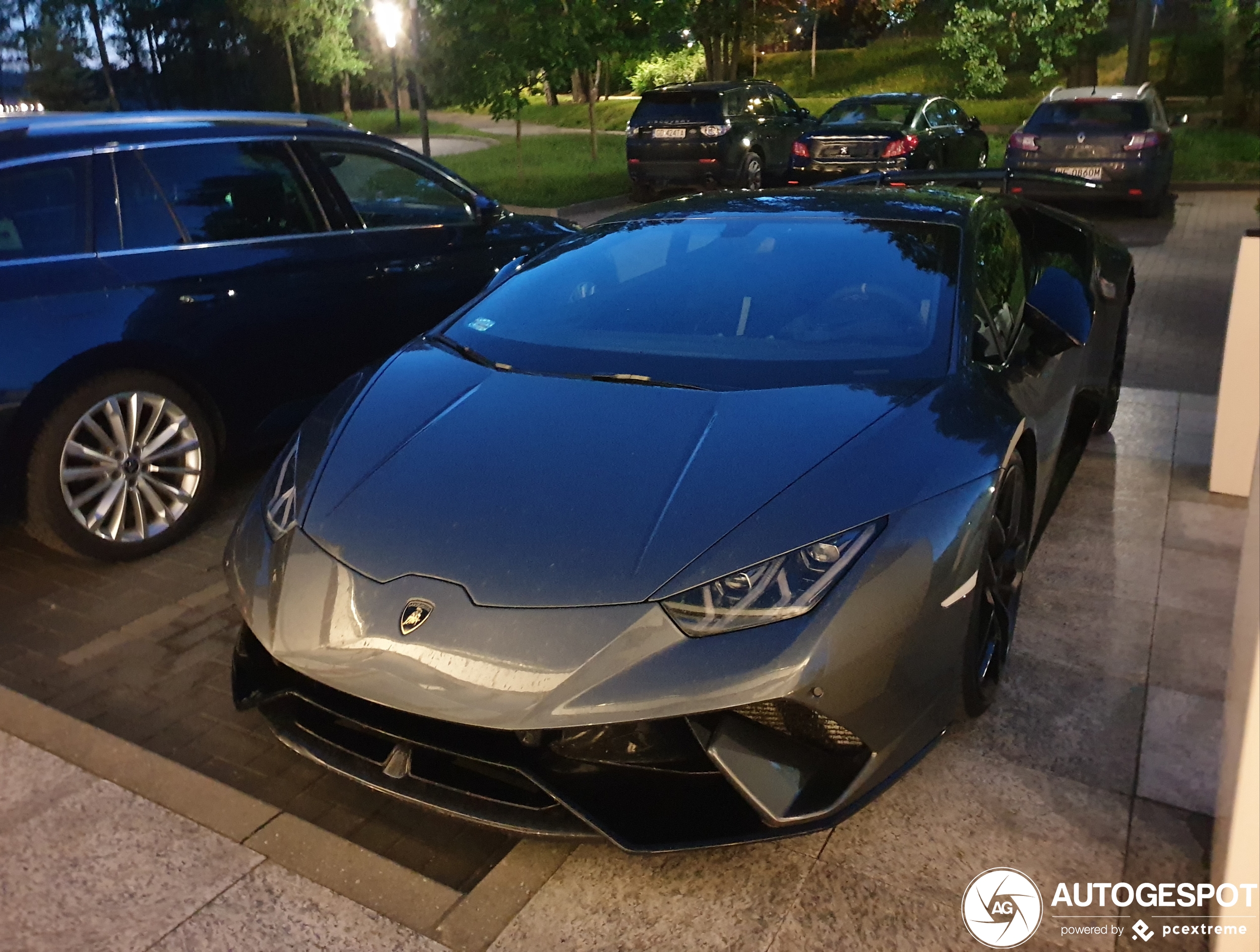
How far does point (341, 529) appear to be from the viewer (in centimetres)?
290

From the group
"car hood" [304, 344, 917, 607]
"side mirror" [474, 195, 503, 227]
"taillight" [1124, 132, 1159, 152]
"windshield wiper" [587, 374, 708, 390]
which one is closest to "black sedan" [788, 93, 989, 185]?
"taillight" [1124, 132, 1159, 152]

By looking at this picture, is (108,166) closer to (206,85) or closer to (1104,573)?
(1104,573)

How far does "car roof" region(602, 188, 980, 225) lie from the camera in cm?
412

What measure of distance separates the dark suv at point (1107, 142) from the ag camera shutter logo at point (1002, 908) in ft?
43.1

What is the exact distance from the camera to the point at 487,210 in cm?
620

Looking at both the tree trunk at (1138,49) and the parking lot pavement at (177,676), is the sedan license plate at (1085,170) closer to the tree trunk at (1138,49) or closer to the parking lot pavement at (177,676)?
the tree trunk at (1138,49)

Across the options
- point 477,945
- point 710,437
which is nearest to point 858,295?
point 710,437

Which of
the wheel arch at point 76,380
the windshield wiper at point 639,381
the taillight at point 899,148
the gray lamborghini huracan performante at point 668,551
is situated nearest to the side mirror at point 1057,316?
the gray lamborghini huracan performante at point 668,551

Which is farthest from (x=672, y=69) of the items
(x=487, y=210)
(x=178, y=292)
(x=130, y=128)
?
(x=178, y=292)

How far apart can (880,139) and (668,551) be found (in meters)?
14.1

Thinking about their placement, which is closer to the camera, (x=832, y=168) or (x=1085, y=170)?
(x=1085, y=170)

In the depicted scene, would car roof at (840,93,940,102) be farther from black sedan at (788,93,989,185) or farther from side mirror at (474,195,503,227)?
side mirror at (474,195,503,227)

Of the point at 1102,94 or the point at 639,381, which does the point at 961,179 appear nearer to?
the point at 639,381

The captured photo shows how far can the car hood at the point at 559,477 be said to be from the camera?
8.69 ft
